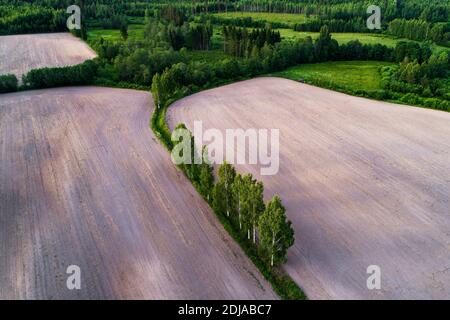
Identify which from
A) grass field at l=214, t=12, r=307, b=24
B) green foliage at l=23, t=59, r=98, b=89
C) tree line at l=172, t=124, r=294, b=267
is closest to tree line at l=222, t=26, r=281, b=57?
green foliage at l=23, t=59, r=98, b=89

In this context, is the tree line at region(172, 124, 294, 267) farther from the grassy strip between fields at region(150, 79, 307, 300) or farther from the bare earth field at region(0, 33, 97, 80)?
the bare earth field at region(0, 33, 97, 80)

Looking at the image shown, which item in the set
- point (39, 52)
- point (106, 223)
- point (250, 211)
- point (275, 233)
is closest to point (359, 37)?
point (39, 52)

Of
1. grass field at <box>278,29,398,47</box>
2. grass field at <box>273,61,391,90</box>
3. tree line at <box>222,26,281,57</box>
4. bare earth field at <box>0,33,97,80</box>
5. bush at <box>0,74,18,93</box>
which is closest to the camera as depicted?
bush at <box>0,74,18,93</box>

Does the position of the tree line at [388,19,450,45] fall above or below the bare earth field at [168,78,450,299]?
above

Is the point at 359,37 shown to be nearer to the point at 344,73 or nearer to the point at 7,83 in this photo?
the point at 344,73

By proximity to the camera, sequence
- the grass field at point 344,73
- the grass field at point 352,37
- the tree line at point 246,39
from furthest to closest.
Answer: the grass field at point 352,37 < the tree line at point 246,39 < the grass field at point 344,73

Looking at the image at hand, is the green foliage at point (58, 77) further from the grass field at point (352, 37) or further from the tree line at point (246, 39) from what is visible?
the grass field at point (352, 37)

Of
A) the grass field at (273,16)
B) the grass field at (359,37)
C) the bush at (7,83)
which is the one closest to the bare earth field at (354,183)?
the bush at (7,83)
